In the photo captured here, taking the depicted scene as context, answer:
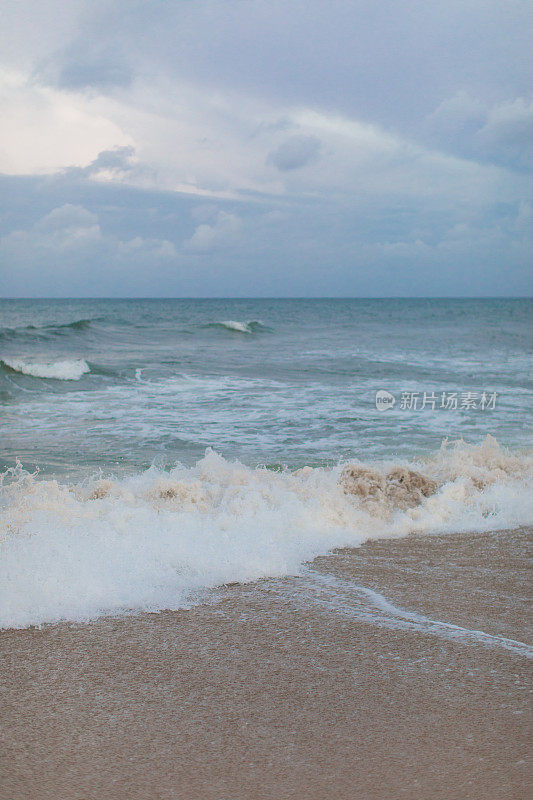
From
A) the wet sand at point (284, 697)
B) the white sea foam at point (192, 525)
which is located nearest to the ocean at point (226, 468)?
the white sea foam at point (192, 525)

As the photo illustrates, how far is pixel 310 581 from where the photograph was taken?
415cm

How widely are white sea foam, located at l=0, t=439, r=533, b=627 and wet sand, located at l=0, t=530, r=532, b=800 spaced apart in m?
0.24

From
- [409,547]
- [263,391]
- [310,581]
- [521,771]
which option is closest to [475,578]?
[409,547]

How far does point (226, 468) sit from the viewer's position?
636 centimetres

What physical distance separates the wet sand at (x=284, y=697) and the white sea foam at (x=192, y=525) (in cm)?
24

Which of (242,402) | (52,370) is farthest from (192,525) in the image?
(52,370)

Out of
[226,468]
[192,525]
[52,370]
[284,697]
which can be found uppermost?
[52,370]

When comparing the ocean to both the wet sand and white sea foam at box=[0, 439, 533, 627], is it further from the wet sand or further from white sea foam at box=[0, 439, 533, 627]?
the wet sand

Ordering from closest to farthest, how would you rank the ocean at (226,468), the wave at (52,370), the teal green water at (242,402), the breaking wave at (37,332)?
the ocean at (226,468), the teal green water at (242,402), the wave at (52,370), the breaking wave at (37,332)

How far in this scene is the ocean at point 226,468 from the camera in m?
4.11

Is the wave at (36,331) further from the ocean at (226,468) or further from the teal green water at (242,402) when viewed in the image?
the ocean at (226,468)

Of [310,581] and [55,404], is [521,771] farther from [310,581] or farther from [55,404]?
[55,404]

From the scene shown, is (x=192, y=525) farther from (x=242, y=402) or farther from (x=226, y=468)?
(x=242, y=402)

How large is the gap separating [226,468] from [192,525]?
1.61m
